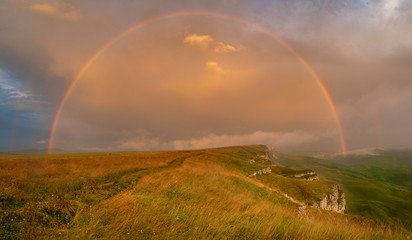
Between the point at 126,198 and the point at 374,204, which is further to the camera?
the point at 374,204

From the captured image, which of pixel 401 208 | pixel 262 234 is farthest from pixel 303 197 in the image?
pixel 401 208

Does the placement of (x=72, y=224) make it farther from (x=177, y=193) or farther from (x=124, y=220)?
(x=177, y=193)

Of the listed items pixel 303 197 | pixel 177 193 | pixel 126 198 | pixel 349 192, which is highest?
pixel 126 198

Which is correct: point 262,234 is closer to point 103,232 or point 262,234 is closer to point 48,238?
point 103,232

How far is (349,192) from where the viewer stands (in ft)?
547

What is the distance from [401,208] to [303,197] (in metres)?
119

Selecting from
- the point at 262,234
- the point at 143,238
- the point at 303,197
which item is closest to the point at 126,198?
the point at 143,238

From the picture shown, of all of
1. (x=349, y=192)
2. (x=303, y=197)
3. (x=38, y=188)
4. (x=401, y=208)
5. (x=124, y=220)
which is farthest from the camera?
(x=349, y=192)

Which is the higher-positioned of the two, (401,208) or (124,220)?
(124,220)

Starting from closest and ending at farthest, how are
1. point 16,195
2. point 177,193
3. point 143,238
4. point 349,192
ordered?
1. point 143,238
2. point 16,195
3. point 177,193
4. point 349,192

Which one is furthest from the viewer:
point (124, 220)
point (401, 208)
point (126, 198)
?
point (401, 208)

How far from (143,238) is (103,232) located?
49.9 inches

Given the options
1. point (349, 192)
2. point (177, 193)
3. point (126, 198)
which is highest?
point (126, 198)

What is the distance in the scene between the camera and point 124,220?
20.6 feet
